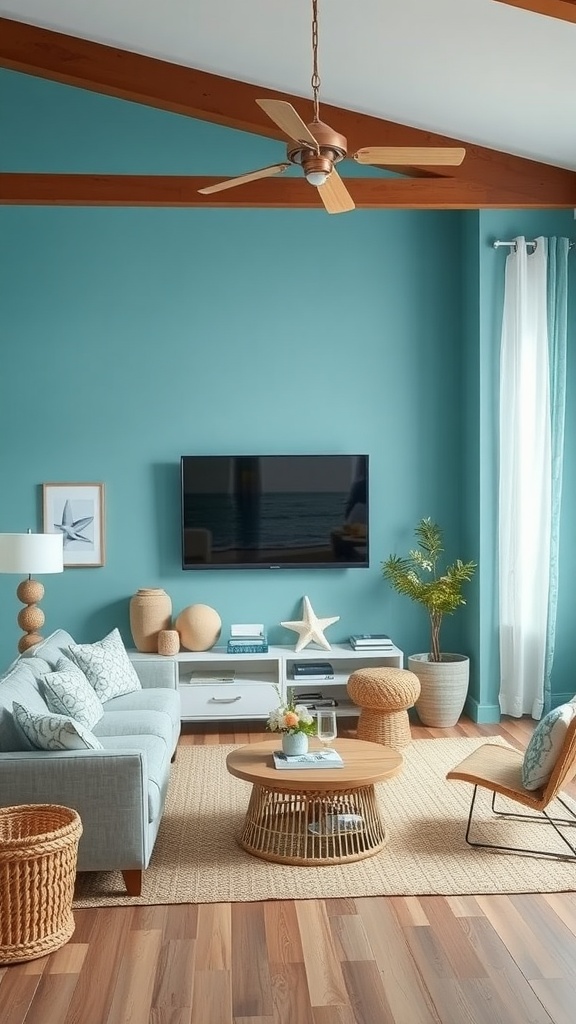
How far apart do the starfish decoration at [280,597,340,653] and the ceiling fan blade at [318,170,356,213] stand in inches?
114

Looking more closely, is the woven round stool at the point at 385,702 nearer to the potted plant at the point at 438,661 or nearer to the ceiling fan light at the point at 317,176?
the potted plant at the point at 438,661

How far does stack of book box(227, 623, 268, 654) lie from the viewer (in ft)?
20.4

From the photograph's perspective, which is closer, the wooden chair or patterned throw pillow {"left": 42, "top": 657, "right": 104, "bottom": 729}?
the wooden chair

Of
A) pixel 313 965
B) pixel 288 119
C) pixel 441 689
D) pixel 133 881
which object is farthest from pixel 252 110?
pixel 313 965

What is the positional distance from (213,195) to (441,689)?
3257 mm

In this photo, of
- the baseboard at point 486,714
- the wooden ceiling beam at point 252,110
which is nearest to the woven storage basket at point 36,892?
the baseboard at point 486,714

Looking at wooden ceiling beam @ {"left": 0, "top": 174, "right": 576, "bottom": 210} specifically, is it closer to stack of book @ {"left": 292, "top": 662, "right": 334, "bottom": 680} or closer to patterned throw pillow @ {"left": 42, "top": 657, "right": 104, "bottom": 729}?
stack of book @ {"left": 292, "top": 662, "right": 334, "bottom": 680}

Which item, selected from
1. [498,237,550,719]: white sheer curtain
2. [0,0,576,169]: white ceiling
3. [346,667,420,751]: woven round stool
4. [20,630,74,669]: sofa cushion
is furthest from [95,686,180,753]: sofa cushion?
[0,0,576,169]: white ceiling

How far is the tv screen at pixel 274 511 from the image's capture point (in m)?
6.45

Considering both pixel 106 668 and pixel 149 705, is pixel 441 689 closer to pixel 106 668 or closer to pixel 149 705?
pixel 149 705

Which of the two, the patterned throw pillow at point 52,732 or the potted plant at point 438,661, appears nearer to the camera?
the patterned throw pillow at point 52,732

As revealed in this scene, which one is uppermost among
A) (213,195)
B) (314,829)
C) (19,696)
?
(213,195)

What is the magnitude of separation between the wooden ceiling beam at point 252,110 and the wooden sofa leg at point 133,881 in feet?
14.0

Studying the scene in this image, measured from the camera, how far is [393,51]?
5086mm
